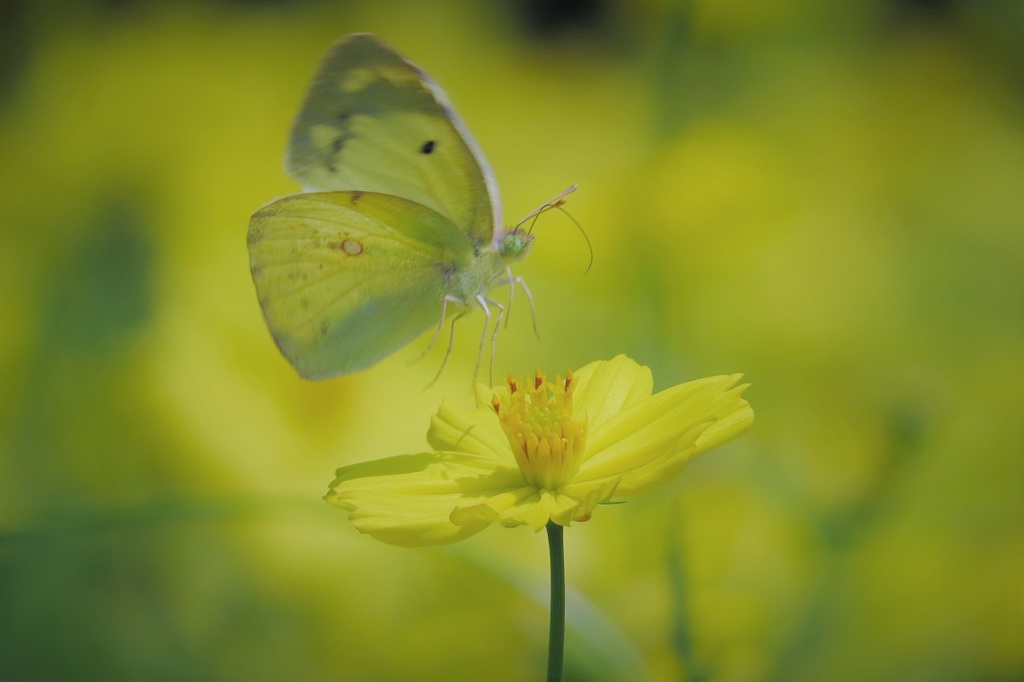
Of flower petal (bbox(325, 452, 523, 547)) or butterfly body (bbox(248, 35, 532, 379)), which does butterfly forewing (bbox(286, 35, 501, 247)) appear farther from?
flower petal (bbox(325, 452, 523, 547))

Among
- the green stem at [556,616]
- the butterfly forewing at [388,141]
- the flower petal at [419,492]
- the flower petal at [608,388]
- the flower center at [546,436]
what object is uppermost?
the butterfly forewing at [388,141]

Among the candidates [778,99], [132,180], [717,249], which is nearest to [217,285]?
[132,180]

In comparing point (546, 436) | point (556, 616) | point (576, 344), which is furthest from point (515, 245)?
point (576, 344)

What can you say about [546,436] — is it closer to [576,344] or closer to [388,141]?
[388,141]

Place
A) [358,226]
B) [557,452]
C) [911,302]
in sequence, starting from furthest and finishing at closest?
[911,302] < [358,226] < [557,452]

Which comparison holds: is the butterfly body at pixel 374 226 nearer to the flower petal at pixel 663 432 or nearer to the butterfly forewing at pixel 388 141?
the butterfly forewing at pixel 388 141

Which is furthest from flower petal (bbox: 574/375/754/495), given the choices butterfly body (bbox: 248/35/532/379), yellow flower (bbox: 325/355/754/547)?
butterfly body (bbox: 248/35/532/379)

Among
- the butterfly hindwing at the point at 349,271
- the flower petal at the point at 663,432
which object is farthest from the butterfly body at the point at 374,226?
the flower petal at the point at 663,432

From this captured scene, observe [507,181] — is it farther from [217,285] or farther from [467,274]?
[467,274]
